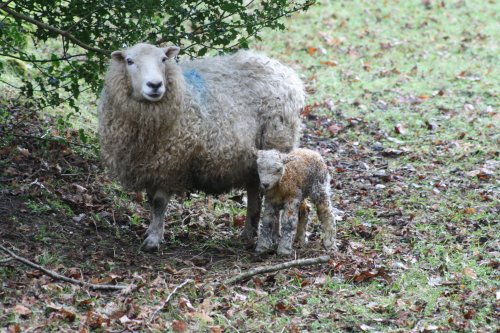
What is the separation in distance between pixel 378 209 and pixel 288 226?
71.5 inches

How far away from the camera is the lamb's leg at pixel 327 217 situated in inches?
271

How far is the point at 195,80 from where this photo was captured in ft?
23.1

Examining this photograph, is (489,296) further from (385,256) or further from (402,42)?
(402,42)

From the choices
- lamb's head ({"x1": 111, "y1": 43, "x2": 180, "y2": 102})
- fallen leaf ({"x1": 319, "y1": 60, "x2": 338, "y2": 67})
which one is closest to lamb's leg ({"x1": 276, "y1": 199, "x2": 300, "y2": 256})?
lamb's head ({"x1": 111, "y1": 43, "x2": 180, "y2": 102})

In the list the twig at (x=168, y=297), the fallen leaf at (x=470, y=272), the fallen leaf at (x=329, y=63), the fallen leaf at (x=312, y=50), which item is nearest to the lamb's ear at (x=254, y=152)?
the twig at (x=168, y=297)

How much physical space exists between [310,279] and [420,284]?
Result: 86cm

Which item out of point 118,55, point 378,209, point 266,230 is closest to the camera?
point 118,55

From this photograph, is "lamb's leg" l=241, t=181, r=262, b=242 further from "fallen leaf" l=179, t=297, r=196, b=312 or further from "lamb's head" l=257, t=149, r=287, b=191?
"fallen leaf" l=179, t=297, r=196, b=312

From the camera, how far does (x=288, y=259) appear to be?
22.1 feet

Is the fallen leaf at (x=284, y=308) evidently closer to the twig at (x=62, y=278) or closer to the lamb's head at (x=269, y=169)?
the twig at (x=62, y=278)

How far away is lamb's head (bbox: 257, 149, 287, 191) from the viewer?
6.52m

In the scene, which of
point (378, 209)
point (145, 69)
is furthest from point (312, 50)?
point (145, 69)

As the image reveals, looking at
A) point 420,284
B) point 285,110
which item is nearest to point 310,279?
point 420,284

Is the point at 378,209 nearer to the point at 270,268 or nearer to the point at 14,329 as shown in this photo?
the point at 270,268
